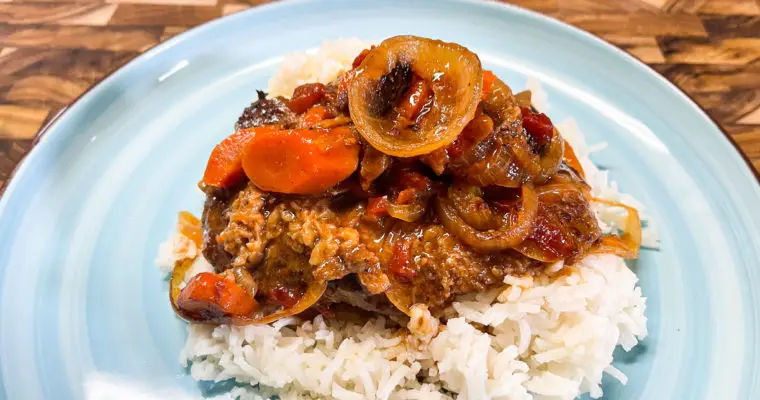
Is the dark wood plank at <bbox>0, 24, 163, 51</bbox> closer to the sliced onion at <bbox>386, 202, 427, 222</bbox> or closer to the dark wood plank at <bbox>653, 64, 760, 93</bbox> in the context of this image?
the sliced onion at <bbox>386, 202, 427, 222</bbox>

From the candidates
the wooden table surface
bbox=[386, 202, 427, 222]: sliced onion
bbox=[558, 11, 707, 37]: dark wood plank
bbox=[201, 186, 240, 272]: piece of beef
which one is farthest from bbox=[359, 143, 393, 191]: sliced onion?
bbox=[558, 11, 707, 37]: dark wood plank

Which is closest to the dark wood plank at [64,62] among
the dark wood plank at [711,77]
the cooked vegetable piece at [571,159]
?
the cooked vegetable piece at [571,159]

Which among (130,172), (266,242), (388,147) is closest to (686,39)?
(388,147)

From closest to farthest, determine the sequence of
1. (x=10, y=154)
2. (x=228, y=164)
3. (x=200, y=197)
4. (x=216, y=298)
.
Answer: (x=216, y=298) → (x=228, y=164) → (x=200, y=197) → (x=10, y=154)

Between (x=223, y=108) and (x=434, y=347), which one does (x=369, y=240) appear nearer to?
(x=434, y=347)

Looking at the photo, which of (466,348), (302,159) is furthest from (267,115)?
(466,348)

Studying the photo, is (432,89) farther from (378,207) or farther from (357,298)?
(357,298)
